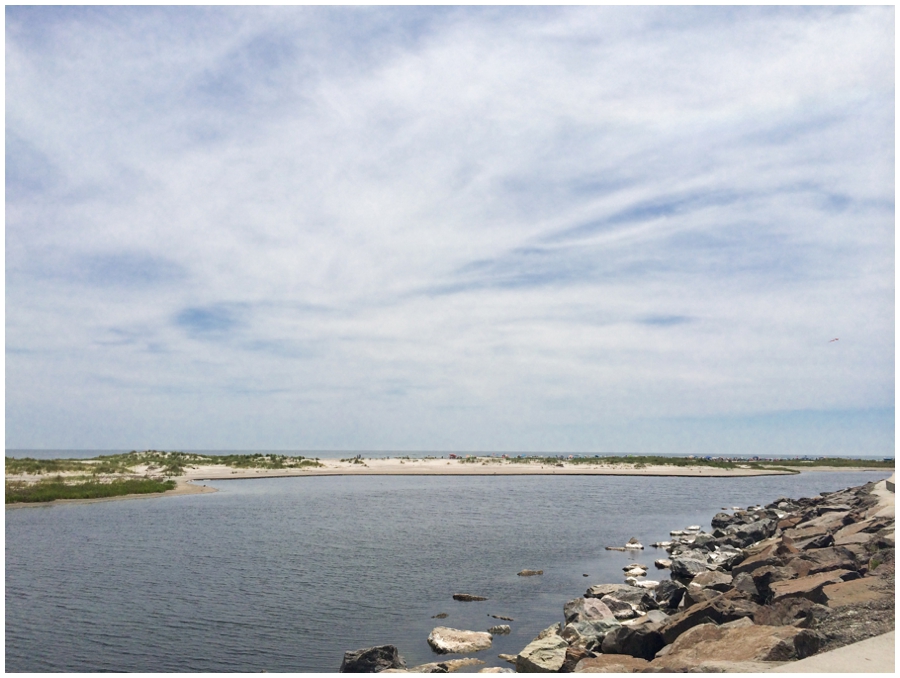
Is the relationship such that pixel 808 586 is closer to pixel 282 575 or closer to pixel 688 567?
pixel 688 567

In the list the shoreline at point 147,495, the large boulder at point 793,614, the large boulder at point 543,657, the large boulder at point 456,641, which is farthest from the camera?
the shoreline at point 147,495

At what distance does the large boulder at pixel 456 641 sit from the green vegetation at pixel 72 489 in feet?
168

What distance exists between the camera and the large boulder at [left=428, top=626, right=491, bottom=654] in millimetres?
17375

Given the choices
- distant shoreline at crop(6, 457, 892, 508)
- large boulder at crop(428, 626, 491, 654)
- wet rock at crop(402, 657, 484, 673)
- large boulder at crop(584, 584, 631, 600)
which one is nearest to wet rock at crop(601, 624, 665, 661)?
wet rock at crop(402, 657, 484, 673)

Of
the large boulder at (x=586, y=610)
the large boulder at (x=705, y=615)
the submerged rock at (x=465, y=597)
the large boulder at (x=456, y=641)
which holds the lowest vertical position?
the submerged rock at (x=465, y=597)

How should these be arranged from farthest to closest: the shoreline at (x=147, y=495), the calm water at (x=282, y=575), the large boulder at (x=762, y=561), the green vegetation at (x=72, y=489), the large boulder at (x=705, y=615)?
the green vegetation at (x=72, y=489)
the shoreline at (x=147, y=495)
the large boulder at (x=762, y=561)
the calm water at (x=282, y=575)
the large boulder at (x=705, y=615)

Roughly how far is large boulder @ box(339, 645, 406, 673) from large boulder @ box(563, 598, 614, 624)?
576 cm

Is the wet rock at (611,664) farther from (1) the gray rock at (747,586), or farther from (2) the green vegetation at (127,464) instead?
(2) the green vegetation at (127,464)

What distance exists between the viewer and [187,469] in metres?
94.6

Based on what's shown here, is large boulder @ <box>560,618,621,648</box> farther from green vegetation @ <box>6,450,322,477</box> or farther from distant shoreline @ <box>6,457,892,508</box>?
green vegetation @ <box>6,450,322,477</box>

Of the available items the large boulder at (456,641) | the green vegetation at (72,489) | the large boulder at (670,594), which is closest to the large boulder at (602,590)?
the large boulder at (670,594)

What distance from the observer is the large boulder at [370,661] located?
1531 cm

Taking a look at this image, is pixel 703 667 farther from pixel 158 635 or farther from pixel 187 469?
pixel 187 469

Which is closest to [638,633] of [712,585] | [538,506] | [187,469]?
[712,585]
